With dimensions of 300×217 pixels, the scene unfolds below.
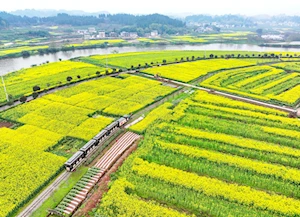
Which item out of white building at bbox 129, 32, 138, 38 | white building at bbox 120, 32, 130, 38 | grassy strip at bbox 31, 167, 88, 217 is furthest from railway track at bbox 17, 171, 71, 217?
white building at bbox 120, 32, 130, 38

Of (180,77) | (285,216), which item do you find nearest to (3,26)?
(180,77)

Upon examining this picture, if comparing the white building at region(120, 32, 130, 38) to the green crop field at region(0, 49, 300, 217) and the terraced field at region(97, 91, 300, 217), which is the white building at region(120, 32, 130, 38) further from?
the terraced field at region(97, 91, 300, 217)

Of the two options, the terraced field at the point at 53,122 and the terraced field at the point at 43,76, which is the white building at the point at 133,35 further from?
the terraced field at the point at 53,122

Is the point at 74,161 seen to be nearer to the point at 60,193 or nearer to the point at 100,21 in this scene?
the point at 60,193

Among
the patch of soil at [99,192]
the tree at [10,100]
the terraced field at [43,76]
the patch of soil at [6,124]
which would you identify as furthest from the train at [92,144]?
the terraced field at [43,76]

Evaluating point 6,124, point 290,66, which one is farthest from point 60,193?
point 290,66

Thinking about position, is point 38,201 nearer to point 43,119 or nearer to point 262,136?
point 43,119
